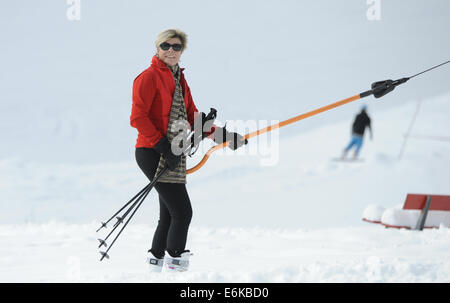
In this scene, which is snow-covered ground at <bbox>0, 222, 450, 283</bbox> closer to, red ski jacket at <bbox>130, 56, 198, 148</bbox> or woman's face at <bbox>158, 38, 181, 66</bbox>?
red ski jacket at <bbox>130, 56, 198, 148</bbox>

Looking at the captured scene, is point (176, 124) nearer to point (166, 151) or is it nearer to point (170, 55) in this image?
point (166, 151)

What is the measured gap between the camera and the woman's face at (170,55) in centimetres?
358

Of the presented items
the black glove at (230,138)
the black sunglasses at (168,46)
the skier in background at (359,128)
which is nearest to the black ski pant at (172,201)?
the black glove at (230,138)

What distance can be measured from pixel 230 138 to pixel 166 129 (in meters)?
0.52

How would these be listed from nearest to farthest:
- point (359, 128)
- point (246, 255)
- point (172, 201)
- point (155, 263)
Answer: point (172, 201) < point (155, 263) < point (246, 255) < point (359, 128)

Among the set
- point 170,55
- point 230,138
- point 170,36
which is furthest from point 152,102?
point 230,138

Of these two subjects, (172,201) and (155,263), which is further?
(155,263)

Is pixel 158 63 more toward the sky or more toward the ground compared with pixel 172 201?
more toward the sky

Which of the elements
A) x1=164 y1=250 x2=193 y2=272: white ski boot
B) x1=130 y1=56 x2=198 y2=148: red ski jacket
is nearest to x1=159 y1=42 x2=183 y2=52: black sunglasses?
x1=130 y1=56 x2=198 y2=148: red ski jacket

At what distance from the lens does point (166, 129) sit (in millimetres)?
3561

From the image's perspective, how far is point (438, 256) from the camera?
4297mm

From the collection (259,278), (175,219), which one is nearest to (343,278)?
(259,278)

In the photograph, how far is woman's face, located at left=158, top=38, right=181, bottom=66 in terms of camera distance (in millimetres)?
3582
